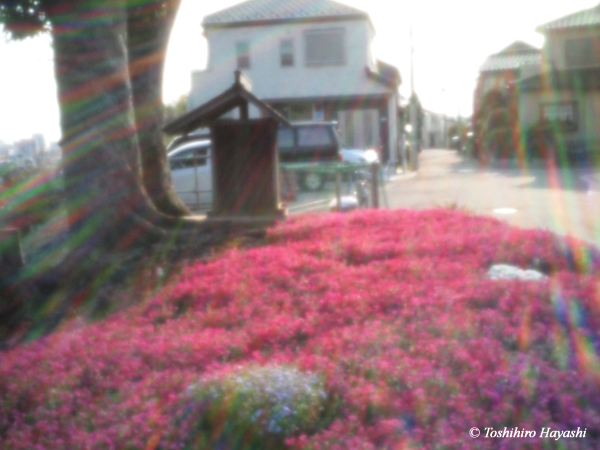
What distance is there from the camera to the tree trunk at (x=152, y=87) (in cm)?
1153

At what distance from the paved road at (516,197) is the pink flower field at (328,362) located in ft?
16.0

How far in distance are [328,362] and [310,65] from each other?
29.5 metres

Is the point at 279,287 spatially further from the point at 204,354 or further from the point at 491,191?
the point at 491,191

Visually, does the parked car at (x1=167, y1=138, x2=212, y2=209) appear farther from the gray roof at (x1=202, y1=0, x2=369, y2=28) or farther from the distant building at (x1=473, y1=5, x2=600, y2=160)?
the distant building at (x1=473, y1=5, x2=600, y2=160)

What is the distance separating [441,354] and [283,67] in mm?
29773

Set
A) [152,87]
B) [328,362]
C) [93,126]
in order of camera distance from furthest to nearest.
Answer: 1. [152,87]
2. [93,126]
3. [328,362]

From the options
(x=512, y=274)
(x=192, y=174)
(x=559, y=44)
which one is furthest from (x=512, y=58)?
(x=512, y=274)

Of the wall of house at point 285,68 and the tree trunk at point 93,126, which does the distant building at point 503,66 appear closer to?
the wall of house at point 285,68

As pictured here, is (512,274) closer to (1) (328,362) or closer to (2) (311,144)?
(1) (328,362)

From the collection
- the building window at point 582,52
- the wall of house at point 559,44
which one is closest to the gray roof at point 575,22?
the wall of house at point 559,44

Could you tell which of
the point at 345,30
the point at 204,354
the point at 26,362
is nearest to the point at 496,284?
the point at 204,354

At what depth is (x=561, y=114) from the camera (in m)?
34.0

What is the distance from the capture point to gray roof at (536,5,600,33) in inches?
1405

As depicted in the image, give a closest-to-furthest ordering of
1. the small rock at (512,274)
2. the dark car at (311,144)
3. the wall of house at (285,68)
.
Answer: the small rock at (512,274)
the dark car at (311,144)
the wall of house at (285,68)
